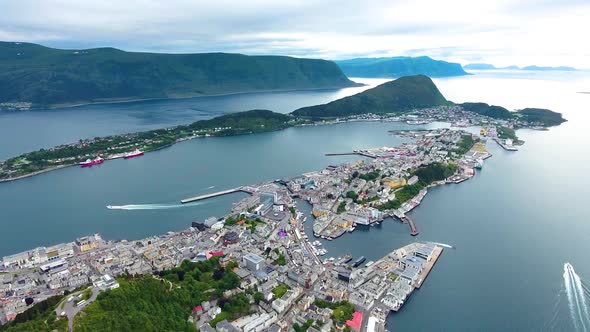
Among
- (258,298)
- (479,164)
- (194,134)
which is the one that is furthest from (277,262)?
(194,134)

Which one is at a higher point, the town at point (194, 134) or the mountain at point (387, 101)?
the mountain at point (387, 101)

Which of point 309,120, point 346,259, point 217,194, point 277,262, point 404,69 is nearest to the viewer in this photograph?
point 277,262

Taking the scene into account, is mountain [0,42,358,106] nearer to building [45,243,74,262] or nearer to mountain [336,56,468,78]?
mountain [336,56,468,78]

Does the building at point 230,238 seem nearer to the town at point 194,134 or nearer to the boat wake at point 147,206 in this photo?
the boat wake at point 147,206

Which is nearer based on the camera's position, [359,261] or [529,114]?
[359,261]

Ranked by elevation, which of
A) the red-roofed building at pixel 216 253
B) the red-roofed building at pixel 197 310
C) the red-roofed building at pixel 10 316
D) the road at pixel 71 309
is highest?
the road at pixel 71 309

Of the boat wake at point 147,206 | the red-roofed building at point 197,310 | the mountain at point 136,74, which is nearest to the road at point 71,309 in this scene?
the red-roofed building at point 197,310

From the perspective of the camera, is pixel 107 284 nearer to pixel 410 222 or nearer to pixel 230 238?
pixel 230 238

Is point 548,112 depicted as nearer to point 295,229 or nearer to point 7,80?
point 295,229
